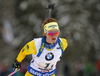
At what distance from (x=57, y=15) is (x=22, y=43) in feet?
7.78

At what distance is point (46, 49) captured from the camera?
3885 millimetres

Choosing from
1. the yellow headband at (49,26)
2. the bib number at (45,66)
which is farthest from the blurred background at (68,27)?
the yellow headband at (49,26)

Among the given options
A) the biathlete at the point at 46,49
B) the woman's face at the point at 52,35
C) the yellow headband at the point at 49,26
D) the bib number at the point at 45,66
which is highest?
the yellow headband at the point at 49,26

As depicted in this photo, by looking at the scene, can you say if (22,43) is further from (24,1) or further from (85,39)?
(85,39)

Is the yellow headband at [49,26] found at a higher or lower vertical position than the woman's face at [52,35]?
higher

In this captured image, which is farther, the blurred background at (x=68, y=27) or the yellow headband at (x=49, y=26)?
the blurred background at (x=68, y=27)

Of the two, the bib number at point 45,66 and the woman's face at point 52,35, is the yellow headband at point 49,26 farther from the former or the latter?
the bib number at point 45,66

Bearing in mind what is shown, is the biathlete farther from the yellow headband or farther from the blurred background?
the blurred background

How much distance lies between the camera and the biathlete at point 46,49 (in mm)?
3834

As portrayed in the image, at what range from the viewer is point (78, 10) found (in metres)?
11.5

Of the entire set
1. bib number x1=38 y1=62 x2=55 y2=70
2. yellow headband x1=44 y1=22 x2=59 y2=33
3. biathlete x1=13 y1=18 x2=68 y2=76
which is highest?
yellow headband x1=44 y1=22 x2=59 y2=33

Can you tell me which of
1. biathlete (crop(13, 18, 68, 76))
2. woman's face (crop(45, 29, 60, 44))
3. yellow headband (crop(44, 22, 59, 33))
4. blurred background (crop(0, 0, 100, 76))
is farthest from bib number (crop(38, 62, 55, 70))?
blurred background (crop(0, 0, 100, 76))

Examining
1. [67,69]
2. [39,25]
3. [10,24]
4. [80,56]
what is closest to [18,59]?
[67,69]

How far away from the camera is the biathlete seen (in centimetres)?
383
